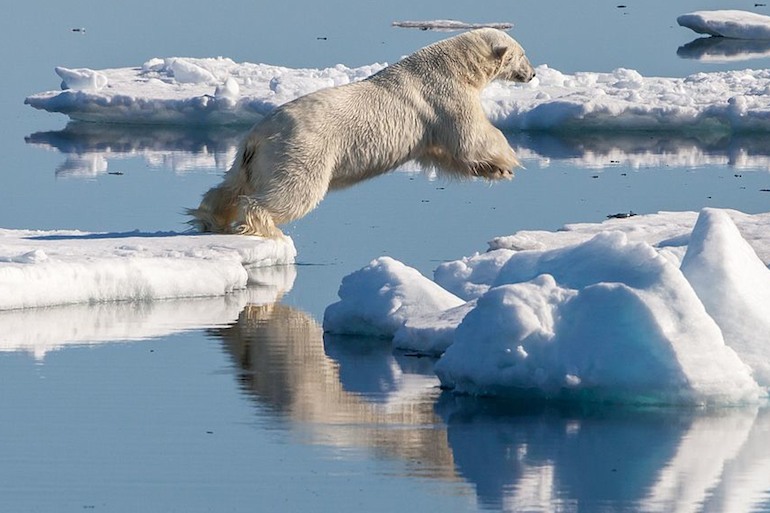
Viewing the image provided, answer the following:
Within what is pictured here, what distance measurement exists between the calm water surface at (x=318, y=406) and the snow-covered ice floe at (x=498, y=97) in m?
3.21

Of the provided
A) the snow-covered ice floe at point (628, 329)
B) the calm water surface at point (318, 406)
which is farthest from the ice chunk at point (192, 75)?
the snow-covered ice floe at point (628, 329)

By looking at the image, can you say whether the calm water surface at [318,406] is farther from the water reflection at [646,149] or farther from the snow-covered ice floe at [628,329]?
the water reflection at [646,149]

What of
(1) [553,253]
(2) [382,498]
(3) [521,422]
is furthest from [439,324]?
(2) [382,498]

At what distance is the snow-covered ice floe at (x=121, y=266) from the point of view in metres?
10.4

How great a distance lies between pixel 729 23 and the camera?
32562mm

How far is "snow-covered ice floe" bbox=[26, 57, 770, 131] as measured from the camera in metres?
21.5

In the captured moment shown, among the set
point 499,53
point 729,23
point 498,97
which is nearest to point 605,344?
point 499,53

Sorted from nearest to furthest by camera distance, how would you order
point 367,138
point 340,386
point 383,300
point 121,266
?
1. point 340,386
2. point 383,300
3. point 121,266
4. point 367,138

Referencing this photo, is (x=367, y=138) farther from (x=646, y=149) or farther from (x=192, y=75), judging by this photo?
(x=192, y=75)

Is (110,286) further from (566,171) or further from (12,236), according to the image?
(566,171)

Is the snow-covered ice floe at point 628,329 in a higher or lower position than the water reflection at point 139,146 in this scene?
higher

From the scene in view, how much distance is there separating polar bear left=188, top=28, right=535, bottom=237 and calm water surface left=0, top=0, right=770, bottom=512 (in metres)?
0.58

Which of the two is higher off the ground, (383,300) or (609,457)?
(609,457)

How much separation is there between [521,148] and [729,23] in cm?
1295
